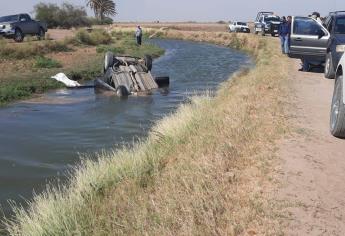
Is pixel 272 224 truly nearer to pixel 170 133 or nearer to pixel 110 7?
pixel 170 133

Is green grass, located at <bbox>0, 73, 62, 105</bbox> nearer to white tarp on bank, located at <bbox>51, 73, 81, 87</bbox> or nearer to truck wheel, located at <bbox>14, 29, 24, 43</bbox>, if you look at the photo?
white tarp on bank, located at <bbox>51, 73, 81, 87</bbox>

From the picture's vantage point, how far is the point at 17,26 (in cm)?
3497

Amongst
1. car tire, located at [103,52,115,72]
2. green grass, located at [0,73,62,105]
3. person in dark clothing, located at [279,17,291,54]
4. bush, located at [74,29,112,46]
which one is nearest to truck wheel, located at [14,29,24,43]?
bush, located at [74,29,112,46]

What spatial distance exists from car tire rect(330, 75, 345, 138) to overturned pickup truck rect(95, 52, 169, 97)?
1193cm

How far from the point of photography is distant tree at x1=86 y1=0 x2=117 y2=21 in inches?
4303

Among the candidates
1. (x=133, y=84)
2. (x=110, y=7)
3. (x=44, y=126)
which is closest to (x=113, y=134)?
(x=44, y=126)

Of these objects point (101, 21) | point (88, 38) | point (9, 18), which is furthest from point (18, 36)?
point (101, 21)

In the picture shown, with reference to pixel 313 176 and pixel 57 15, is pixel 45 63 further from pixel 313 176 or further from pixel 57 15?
pixel 57 15

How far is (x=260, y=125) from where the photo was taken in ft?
28.2

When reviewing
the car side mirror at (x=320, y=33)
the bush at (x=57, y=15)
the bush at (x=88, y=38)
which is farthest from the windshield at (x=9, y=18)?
the bush at (x=57, y=15)

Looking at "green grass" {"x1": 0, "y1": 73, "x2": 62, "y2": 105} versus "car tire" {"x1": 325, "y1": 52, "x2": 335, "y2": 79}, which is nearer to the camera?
"car tire" {"x1": 325, "y1": 52, "x2": 335, "y2": 79}

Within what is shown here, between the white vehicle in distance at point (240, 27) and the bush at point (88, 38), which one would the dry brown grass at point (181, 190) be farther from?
the white vehicle in distance at point (240, 27)

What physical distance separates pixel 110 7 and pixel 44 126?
101892mm

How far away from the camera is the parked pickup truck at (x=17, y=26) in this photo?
113ft
